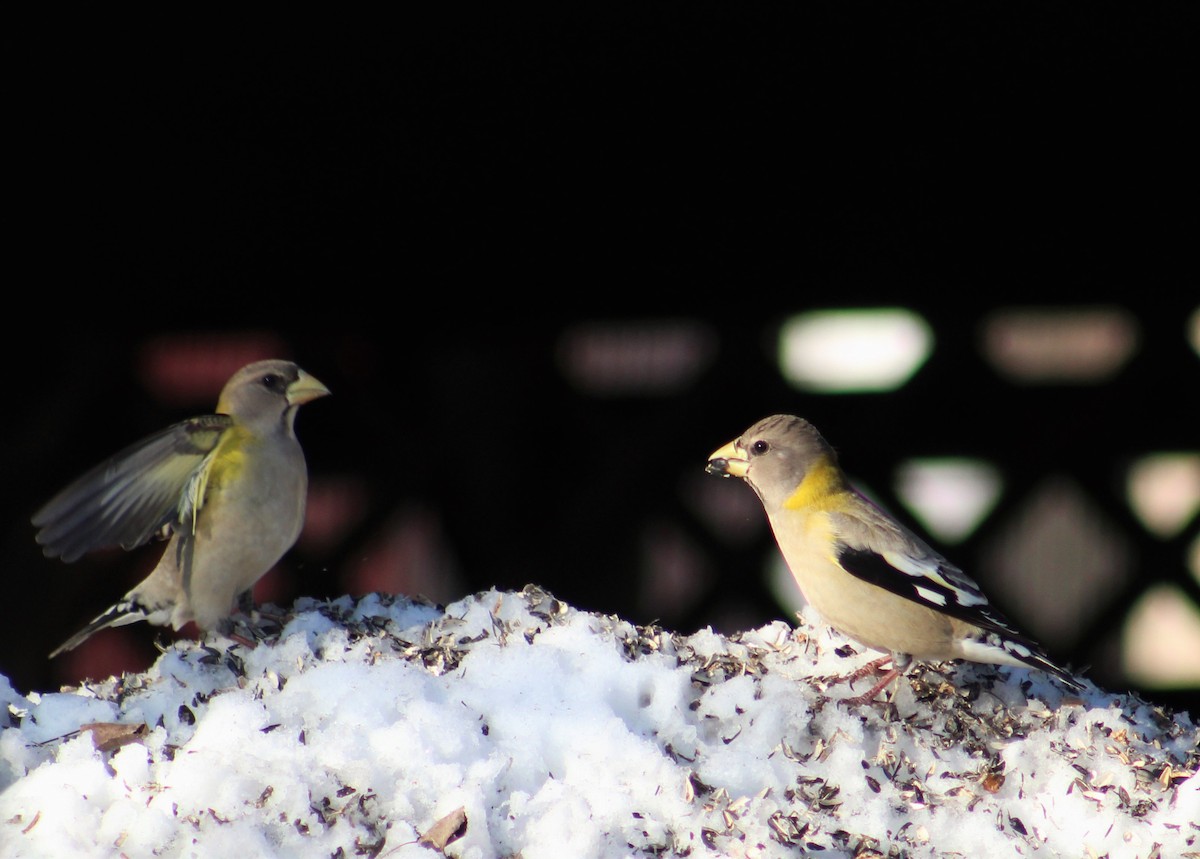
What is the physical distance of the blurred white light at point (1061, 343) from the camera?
571cm

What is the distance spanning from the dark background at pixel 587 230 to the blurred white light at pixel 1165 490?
0.19 m

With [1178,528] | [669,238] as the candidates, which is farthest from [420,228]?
[1178,528]

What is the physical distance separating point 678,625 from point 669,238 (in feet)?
5.84

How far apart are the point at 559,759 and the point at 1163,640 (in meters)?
5.26

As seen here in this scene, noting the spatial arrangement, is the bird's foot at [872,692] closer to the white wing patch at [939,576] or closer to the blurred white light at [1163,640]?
the white wing patch at [939,576]

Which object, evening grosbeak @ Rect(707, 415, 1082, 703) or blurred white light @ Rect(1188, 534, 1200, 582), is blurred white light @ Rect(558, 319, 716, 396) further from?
blurred white light @ Rect(1188, 534, 1200, 582)

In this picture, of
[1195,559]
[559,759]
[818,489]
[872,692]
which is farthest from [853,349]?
[559,759]

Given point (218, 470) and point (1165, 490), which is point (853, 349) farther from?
point (218, 470)

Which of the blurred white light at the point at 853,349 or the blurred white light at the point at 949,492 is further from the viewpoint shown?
the blurred white light at the point at 949,492

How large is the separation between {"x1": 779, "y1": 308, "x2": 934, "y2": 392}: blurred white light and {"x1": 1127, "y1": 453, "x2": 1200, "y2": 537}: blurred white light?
1205 mm

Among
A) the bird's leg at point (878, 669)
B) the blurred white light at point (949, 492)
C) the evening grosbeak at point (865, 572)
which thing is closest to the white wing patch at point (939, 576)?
the evening grosbeak at point (865, 572)

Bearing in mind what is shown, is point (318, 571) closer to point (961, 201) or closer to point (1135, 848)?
point (961, 201)

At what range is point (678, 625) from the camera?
620 cm

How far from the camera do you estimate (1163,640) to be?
7.19 metres
